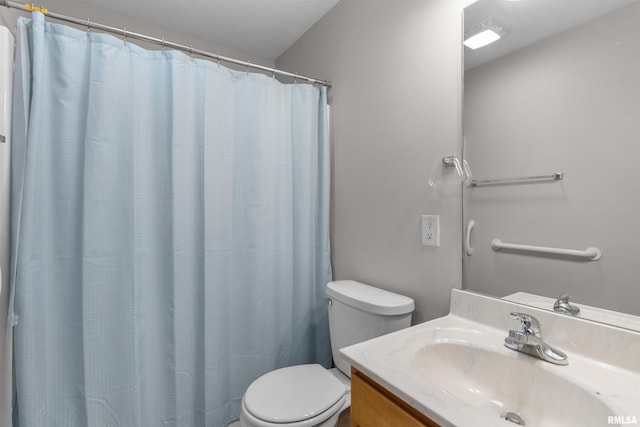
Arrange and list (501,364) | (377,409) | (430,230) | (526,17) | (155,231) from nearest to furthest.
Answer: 1. (377,409)
2. (501,364)
3. (526,17)
4. (430,230)
5. (155,231)

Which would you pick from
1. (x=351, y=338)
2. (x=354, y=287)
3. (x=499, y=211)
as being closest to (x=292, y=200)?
(x=354, y=287)

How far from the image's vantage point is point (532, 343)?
793 mm

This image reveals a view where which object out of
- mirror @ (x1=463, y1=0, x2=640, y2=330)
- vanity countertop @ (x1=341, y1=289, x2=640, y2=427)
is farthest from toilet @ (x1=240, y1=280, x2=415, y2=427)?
mirror @ (x1=463, y1=0, x2=640, y2=330)

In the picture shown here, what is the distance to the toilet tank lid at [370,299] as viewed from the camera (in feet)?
3.95

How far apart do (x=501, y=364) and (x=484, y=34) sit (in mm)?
1089

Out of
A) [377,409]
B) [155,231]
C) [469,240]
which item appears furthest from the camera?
[155,231]

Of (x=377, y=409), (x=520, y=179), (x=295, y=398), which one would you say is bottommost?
(x=295, y=398)

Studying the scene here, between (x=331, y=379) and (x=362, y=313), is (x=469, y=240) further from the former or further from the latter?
(x=331, y=379)

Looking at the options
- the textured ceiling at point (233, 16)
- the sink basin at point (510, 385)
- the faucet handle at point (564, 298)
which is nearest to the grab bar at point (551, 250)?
the faucet handle at point (564, 298)

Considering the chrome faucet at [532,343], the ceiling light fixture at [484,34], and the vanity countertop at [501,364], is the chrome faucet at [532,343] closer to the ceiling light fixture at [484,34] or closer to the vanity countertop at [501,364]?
the vanity countertop at [501,364]

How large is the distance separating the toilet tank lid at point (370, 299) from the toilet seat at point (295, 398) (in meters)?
0.34

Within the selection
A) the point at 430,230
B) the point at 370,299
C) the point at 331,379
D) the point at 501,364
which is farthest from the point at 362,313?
the point at 501,364

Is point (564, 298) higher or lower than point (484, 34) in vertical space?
lower

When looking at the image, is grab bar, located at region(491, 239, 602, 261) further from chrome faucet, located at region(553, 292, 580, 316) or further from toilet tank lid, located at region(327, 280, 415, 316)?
toilet tank lid, located at region(327, 280, 415, 316)
